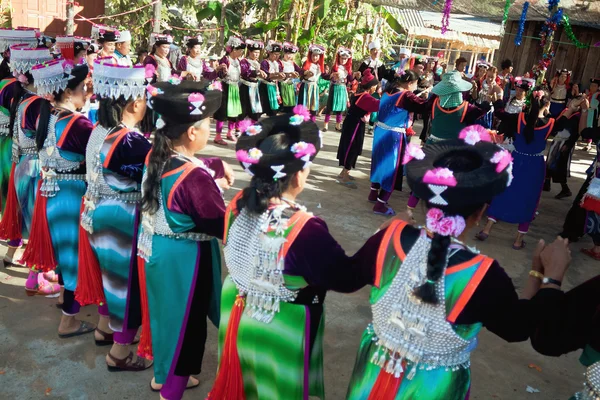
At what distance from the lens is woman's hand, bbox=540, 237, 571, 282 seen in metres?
1.71

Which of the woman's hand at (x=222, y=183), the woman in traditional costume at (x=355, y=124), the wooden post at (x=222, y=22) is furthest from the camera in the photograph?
the wooden post at (x=222, y=22)

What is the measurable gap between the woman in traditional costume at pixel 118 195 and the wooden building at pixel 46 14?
33.7 feet

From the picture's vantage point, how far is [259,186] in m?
1.95

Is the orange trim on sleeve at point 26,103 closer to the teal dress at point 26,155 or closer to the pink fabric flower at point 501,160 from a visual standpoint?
the teal dress at point 26,155

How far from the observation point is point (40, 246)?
3465 millimetres

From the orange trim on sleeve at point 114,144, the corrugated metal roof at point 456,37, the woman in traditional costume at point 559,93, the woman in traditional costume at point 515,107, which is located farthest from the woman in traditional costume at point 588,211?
the corrugated metal roof at point 456,37

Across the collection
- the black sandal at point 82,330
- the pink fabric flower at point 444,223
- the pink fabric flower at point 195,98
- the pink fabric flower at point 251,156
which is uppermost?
the pink fabric flower at point 195,98

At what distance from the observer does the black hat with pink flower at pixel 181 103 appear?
2.31m

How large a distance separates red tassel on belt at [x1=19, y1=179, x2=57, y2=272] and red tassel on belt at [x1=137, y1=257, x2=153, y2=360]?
118 cm

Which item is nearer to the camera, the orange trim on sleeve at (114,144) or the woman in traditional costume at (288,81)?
the orange trim on sleeve at (114,144)

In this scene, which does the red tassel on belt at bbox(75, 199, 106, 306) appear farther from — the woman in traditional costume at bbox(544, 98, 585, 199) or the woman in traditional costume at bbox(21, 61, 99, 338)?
the woman in traditional costume at bbox(544, 98, 585, 199)

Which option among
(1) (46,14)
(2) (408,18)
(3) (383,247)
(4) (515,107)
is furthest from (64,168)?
(2) (408,18)

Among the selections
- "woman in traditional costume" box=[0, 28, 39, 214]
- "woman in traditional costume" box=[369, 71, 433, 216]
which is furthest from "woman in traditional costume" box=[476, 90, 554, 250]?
"woman in traditional costume" box=[0, 28, 39, 214]

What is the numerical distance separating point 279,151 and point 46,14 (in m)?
12.9
